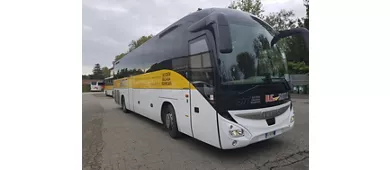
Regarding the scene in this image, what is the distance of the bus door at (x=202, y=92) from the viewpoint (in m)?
3.54

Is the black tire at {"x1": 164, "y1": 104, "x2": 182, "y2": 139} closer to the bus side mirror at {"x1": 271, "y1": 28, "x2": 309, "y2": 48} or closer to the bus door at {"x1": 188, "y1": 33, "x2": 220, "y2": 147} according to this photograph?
the bus door at {"x1": 188, "y1": 33, "x2": 220, "y2": 147}

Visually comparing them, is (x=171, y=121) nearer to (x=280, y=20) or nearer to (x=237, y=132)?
(x=237, y=132)

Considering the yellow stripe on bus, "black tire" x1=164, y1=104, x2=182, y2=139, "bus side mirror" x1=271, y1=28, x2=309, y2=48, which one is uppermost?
"bus side mirror" x1=271, y1=28, x2=309, y2=48

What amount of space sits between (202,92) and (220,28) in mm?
1231

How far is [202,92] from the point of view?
147 inches

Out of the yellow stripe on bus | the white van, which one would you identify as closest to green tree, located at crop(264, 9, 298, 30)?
the yellow stripe on bus

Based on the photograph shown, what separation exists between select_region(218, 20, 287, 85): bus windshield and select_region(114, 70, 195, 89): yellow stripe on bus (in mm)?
962

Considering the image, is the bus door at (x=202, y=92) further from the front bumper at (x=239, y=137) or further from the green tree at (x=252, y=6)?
the green tree at (x=252, y=6)

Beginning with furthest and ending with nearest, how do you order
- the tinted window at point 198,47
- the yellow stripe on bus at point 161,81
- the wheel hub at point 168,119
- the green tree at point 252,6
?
the green tree at point 252,6 → the wheel hub at point 168,119 → the yellow stripe on bus at point 161,81 → the tinted window at point 198,47

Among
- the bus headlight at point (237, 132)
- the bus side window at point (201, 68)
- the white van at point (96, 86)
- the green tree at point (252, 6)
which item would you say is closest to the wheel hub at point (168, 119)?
the bus side window at point (201, 68)

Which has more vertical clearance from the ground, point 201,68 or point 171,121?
point 201,68

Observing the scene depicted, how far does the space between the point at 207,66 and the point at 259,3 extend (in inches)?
650

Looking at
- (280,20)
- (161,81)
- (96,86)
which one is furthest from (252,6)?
(96,86)

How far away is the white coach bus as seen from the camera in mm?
3367
